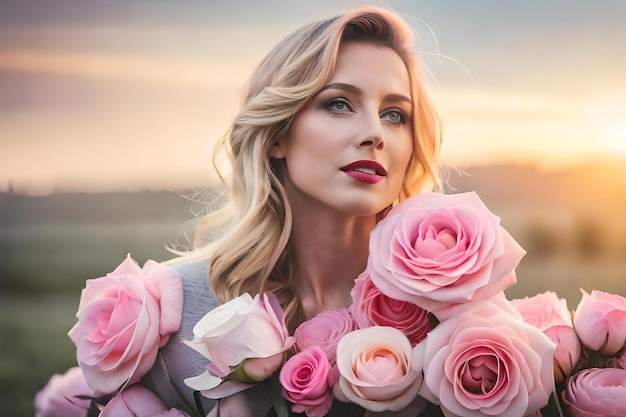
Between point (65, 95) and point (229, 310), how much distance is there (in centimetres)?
50

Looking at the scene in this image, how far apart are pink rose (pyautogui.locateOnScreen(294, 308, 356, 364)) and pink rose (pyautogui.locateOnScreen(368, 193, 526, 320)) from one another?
0.11 meters

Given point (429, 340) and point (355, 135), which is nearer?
point (429, 340)

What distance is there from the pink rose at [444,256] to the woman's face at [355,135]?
0.13 m

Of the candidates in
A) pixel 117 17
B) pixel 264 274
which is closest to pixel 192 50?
pixel 117 17

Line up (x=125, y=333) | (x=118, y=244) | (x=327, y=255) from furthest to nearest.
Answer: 1. (x=118, y=244)
2. (x=327, y=255)
3. (x=125, y=333)

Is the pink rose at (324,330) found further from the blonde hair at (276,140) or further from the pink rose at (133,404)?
the pink rose at (133,404)

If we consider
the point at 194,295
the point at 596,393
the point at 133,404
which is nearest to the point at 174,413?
the point at 133,404

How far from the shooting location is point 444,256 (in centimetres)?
79

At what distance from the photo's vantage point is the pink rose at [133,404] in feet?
3.04

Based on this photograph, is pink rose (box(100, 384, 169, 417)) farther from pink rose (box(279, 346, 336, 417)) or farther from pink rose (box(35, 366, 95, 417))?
pink rose (box(279, 346, 336, 417))

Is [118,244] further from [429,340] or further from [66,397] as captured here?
[429,340]

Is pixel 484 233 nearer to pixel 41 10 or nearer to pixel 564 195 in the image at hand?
pixel 564 195

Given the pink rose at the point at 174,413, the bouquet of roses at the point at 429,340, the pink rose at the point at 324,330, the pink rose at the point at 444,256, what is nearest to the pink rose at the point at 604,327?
the bouquet of roses at the point at 429,340

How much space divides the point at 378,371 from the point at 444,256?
14 cm
